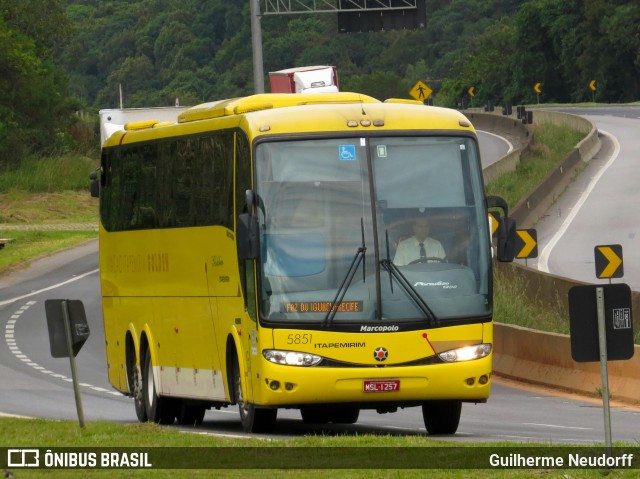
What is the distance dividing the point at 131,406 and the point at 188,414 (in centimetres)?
464

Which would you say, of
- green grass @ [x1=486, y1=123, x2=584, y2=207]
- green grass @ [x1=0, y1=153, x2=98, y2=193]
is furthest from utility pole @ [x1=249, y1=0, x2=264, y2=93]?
green grass @ [x1=0, y1=153, x2=98, y2=193]

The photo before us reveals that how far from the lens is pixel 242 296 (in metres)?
16.9

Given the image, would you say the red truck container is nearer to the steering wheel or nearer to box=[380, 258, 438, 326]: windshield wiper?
the steering wheel

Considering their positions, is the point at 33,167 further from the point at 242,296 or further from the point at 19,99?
the point at 242,296

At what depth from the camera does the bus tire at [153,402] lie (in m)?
20.2

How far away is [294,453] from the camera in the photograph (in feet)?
46.6

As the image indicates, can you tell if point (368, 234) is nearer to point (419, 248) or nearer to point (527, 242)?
point (419, 248)

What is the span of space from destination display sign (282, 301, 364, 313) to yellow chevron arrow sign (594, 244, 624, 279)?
12703mm

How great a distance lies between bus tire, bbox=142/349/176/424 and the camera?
66.4ft

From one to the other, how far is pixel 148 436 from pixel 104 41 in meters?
187

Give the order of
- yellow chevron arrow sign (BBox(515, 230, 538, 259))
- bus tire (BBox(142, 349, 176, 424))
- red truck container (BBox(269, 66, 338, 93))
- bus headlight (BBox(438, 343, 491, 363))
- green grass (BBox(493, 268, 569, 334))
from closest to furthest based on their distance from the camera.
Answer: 1. bus headlight (BBox(438, 343, 491, 363))
2. bus tire (BBox(142, 349, 176, 424))
3. green grass (BBox(493, 268, 569, 334))
4. yellow chevron arrow sign (BBox(515, 230, 538, 259))
5. red truck container (BBox(269, 66, 338, 93))

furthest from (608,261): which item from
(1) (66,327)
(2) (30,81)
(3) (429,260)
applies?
(2) (30,81)

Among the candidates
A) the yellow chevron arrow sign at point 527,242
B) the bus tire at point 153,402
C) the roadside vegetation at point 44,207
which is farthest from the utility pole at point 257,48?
the bus tire at point 153,402

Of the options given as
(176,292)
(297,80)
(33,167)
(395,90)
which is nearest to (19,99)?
(33,167)
